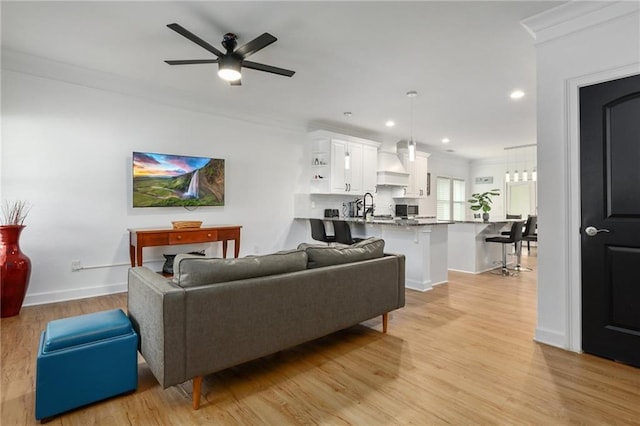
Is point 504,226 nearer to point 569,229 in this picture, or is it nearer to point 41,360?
point 569,229

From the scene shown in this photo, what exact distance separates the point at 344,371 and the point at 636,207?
231cm

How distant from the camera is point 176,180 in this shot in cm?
466

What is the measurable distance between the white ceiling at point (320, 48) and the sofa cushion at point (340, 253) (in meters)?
1.88

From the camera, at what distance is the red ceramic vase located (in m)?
3.18

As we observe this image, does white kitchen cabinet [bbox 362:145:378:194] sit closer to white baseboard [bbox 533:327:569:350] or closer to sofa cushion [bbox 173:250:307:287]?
white baseboard [bbox 533:327:569:350]

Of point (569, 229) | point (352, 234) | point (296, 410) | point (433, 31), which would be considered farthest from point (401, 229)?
point (296, 410)

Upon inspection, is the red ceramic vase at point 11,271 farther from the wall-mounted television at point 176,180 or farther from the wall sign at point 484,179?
the wall sign at point 484,179

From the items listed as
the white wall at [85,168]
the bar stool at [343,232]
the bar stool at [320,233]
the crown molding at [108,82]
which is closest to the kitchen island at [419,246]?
the bar stool at [343,232]

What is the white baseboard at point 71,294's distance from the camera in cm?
367

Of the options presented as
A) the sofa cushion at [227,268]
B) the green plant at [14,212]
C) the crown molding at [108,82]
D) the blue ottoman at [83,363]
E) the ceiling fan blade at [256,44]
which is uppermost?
the crown molding at [108,82]

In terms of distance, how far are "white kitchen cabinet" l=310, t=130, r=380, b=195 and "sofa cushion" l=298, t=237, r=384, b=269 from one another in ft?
10.5

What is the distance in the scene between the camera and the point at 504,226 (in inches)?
253

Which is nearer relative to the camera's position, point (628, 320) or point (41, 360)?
point (41, 360)

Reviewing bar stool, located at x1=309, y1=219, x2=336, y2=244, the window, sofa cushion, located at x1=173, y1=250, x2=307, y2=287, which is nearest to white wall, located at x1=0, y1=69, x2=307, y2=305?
bar stool, located at x1=309, y1=219, x2=336, y2=244
